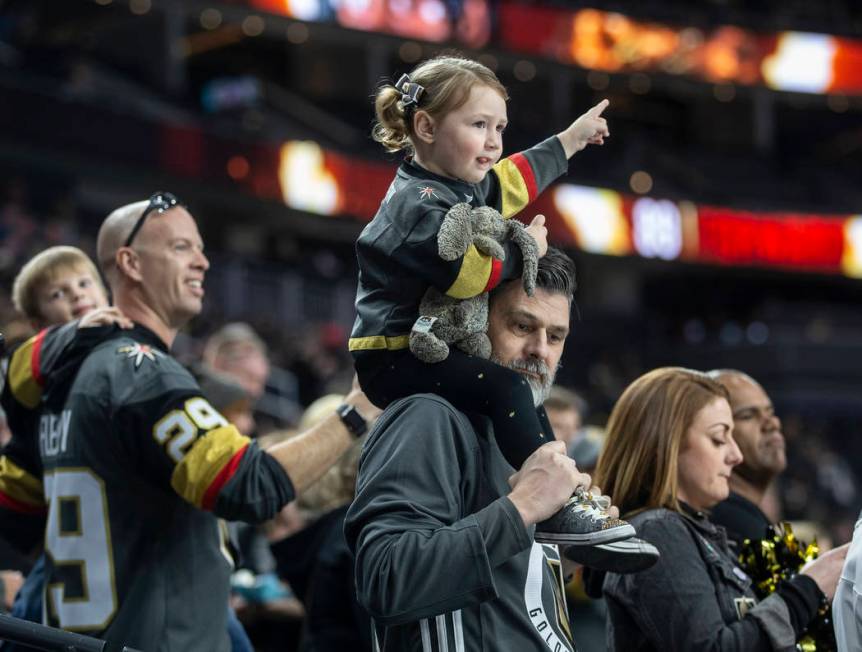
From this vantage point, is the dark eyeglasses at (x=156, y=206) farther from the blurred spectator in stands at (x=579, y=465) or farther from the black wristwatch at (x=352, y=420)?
the blurred spectator in stands at (x=579, y=465)

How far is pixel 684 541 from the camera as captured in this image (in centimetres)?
315

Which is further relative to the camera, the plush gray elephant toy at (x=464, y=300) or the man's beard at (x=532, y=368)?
the man's beard at (x=532, y=368)

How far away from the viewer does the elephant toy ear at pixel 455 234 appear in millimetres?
2545

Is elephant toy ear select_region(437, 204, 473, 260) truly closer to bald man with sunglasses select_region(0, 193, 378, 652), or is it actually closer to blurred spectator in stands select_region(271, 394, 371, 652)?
bald man with sunglasses select_region(0, 193, 378, 652)

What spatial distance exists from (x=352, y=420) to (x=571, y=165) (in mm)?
21518

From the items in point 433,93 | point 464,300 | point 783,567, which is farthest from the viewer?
point 783,567

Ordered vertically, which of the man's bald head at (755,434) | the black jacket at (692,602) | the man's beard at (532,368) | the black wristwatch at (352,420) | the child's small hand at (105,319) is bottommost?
the black jacket at (692,602)

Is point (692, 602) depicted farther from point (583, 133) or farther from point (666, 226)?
point (666, 226)

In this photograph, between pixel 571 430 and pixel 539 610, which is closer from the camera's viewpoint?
pixel 539 610

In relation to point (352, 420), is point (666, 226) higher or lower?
higher

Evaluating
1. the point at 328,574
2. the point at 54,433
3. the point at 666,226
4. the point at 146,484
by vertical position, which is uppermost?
the point at 666,226

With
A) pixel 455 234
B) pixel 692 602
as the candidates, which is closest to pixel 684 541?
pixel 692 602

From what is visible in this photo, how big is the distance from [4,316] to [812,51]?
20.8 metres

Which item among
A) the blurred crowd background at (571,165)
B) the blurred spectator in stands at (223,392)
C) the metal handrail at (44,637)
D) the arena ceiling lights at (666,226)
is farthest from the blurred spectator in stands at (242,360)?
the arena ceiling lights at (666,226)
